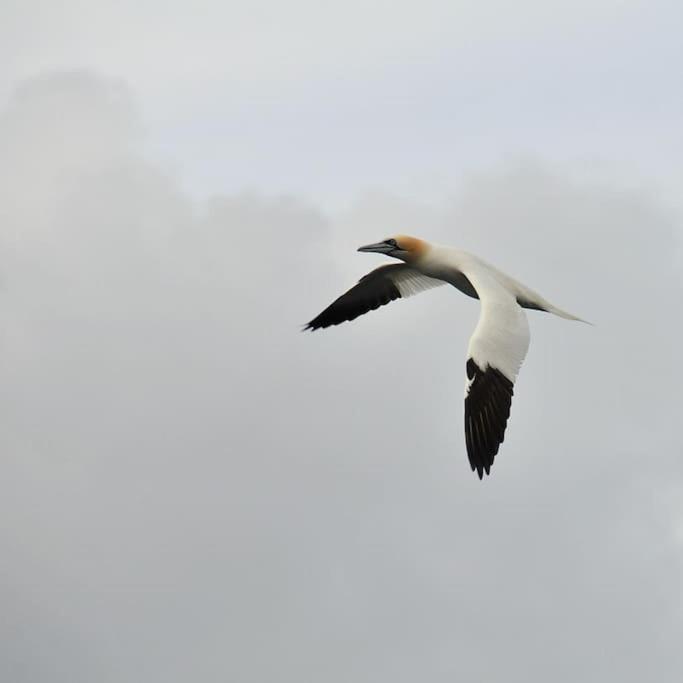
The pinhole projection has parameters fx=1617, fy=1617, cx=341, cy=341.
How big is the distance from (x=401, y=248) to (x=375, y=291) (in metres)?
1.50

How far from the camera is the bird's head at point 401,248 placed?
20750 millimetres

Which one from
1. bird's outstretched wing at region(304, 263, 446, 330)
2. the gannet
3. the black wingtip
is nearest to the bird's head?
the gannet

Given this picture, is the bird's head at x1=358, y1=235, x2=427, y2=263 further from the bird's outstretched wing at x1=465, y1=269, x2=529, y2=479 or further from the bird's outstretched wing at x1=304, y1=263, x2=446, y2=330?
the bird's outstretched wing at x1=465, y1=269, x2=529, y2=479

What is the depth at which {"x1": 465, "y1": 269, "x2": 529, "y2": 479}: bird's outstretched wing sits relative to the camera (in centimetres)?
1709

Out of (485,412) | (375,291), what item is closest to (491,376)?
(485,412)

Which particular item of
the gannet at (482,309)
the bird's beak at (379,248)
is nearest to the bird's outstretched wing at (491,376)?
the gannet at (482,309)

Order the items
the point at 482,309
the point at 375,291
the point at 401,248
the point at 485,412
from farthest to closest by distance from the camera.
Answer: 1. the point at 375,291
2. the point at 401,248
3. the point at 482,309
4. the point at 485,412

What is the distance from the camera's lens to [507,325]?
18000mm

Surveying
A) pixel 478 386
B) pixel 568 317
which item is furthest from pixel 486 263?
pixel 478 386

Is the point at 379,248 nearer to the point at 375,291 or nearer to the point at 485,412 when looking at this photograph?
the point at 375,291

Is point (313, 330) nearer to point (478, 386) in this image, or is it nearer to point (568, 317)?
point (568, 317)

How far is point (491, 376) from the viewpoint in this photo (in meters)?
17.4

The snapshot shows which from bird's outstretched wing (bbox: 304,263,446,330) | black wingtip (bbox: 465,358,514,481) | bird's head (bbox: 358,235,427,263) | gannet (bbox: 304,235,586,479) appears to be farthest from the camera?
bird's outstretched wing (bbox: 304,263,446,330)

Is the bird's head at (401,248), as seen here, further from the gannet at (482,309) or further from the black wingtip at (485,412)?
the black wingtip at (485,412)
